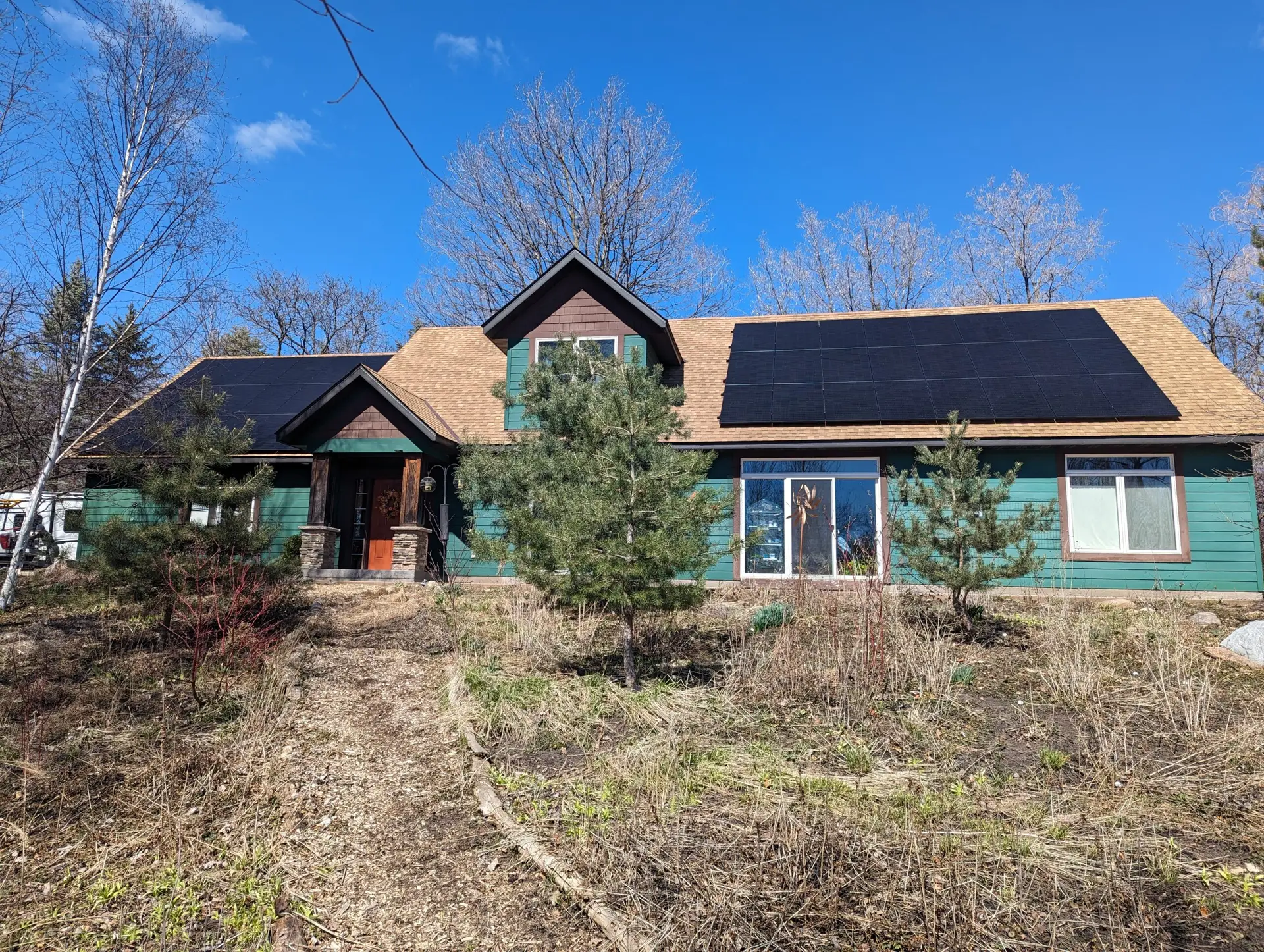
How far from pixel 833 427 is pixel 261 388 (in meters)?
12.8

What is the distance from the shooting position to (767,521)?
12.7 metres

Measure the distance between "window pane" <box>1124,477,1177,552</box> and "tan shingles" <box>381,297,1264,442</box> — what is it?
84cm

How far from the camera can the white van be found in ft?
30.0

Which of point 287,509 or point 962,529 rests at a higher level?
point 287,509

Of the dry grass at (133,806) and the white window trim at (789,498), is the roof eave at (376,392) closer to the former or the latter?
the white window trim at (789,498)

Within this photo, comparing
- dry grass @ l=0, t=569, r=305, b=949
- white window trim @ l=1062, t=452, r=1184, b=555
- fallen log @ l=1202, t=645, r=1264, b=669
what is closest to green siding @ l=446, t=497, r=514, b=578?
dry grass @ l=0, t=569, r=305, b=949

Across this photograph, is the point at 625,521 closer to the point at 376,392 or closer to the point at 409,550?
the point at 409,550

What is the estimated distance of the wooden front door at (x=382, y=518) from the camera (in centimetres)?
1428

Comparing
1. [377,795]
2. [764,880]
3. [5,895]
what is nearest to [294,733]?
[377,795]

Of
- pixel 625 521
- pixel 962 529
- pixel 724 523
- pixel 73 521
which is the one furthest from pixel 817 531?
pixel 73 521

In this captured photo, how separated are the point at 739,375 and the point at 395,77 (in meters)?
11.7

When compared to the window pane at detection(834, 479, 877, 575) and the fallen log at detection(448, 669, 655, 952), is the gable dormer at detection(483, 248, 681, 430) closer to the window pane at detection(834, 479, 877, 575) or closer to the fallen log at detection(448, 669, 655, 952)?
the window pane at detection(834, 479, 877, 575)

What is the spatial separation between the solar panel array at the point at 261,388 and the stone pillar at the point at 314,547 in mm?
1973

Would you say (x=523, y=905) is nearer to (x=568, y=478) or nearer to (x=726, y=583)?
(x=568, y=478)
